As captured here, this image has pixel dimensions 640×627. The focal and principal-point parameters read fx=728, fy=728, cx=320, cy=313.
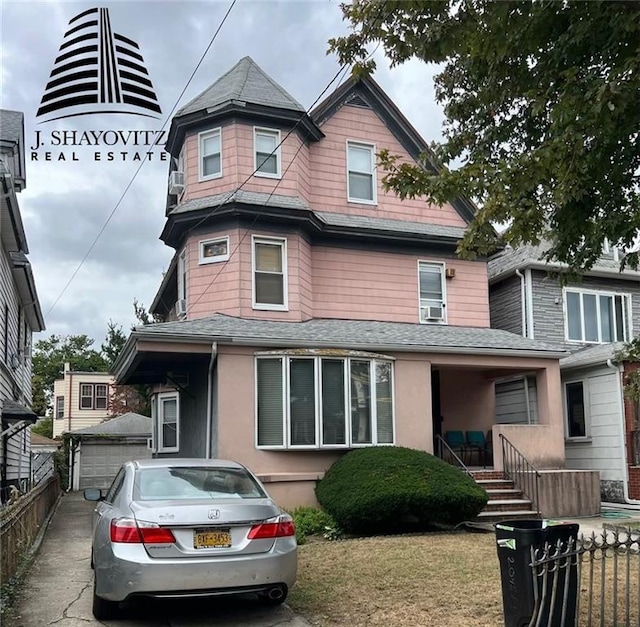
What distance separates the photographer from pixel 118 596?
19.8 ft

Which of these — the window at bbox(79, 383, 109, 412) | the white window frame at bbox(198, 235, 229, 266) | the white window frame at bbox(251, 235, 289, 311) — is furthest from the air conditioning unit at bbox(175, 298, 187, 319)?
the window at bbox(79, 383, 109, 412)

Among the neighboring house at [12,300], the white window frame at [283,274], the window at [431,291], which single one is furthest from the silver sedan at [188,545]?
the window at [431,291]

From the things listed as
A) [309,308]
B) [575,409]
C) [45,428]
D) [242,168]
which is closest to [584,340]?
[575,409]

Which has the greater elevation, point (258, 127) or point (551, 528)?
point (258, 127)

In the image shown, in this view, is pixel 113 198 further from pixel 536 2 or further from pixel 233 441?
pixel 536 2

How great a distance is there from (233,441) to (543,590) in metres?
8.38

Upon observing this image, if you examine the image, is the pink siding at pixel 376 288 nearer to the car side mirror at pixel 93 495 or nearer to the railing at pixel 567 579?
the car side mirror at pixel 93 495

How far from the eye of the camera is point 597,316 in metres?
20.4

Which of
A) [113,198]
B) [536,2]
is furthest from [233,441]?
[536,2]

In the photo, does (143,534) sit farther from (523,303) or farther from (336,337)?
(523,303)

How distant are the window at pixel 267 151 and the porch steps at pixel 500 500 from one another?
26.2 ft

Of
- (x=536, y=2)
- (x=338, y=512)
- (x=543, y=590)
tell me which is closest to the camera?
(x=543, y=590)

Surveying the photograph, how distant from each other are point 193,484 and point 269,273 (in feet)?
30.9

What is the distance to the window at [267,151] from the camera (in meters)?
16.6
